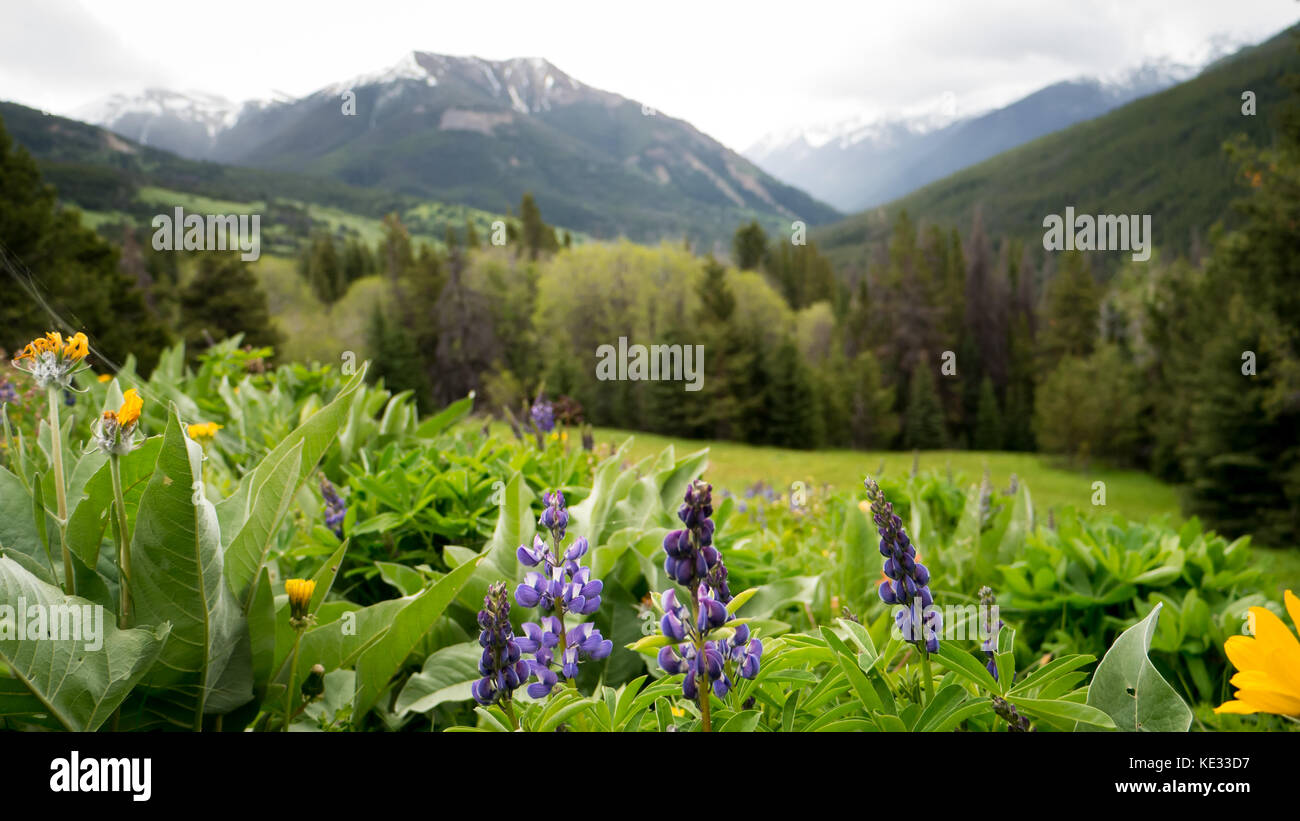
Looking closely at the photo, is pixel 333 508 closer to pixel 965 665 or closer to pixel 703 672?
pixel 703 672

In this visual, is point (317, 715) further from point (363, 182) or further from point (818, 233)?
point (363, 182)

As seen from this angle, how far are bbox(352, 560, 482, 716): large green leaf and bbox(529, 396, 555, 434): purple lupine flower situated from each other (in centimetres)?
182

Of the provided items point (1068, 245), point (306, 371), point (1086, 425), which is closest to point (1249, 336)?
point (1086, 425)

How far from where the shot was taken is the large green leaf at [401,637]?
1.21 meters

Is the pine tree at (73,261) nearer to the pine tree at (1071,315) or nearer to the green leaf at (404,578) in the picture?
the green leaf at (404,578)

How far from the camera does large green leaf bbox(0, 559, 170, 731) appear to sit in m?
0.92

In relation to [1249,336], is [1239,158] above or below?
above

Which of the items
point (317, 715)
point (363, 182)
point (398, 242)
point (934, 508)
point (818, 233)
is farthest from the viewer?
point (363, 182)

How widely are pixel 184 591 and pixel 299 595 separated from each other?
148 mm

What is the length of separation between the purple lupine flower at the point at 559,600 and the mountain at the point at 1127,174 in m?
86.0

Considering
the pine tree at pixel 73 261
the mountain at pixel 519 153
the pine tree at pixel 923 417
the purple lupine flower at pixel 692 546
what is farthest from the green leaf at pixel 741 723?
the mountain at pixel 519 153

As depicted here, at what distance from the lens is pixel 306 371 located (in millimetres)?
4324

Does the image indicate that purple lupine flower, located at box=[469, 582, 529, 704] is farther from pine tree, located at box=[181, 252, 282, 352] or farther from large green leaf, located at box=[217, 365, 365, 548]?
pine tree, located at box=[181, 252, 282, 352]
